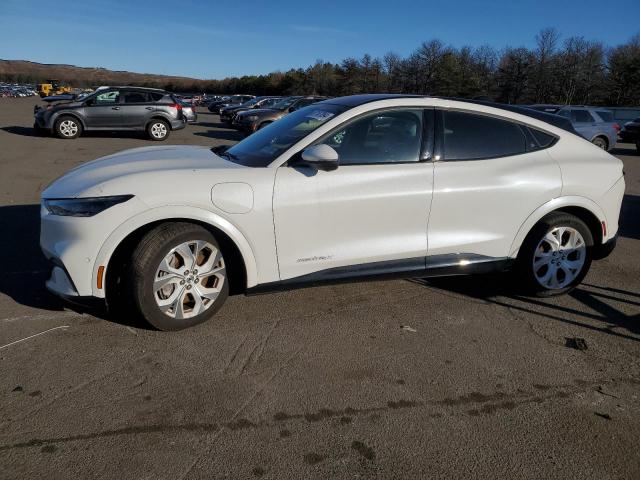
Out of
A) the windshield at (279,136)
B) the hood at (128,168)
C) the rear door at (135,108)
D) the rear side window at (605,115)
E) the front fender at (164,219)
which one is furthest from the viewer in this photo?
the rear side window at (605,115)

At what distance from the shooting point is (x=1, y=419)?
8.49ft

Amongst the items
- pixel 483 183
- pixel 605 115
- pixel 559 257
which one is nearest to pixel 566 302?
pixel 559 257

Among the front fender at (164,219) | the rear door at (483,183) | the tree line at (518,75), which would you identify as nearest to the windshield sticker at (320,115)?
the rear door at (483,183)

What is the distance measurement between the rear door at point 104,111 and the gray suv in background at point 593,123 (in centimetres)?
1427

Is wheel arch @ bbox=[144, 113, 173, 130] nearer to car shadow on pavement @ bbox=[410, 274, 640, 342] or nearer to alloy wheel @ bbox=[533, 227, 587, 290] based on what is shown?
car shadow on pavement @ bbox=[410, 274, 640, 342]

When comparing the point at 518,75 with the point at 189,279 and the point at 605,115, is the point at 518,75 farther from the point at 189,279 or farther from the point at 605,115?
the point at 189,279

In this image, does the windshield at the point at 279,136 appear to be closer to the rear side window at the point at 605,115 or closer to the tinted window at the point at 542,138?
the tinted window at the point at 542,138

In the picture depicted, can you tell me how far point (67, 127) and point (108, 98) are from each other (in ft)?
5.17

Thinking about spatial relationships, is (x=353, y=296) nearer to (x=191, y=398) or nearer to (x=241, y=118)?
(x=191, y=398)

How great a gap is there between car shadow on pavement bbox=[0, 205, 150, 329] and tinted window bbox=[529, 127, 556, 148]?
3492 millimetres

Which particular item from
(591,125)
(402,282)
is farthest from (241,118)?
(402,282)

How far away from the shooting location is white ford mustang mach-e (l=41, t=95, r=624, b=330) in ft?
11.1

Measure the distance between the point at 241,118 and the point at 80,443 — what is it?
19.3m

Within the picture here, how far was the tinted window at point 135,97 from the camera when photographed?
16.6m
